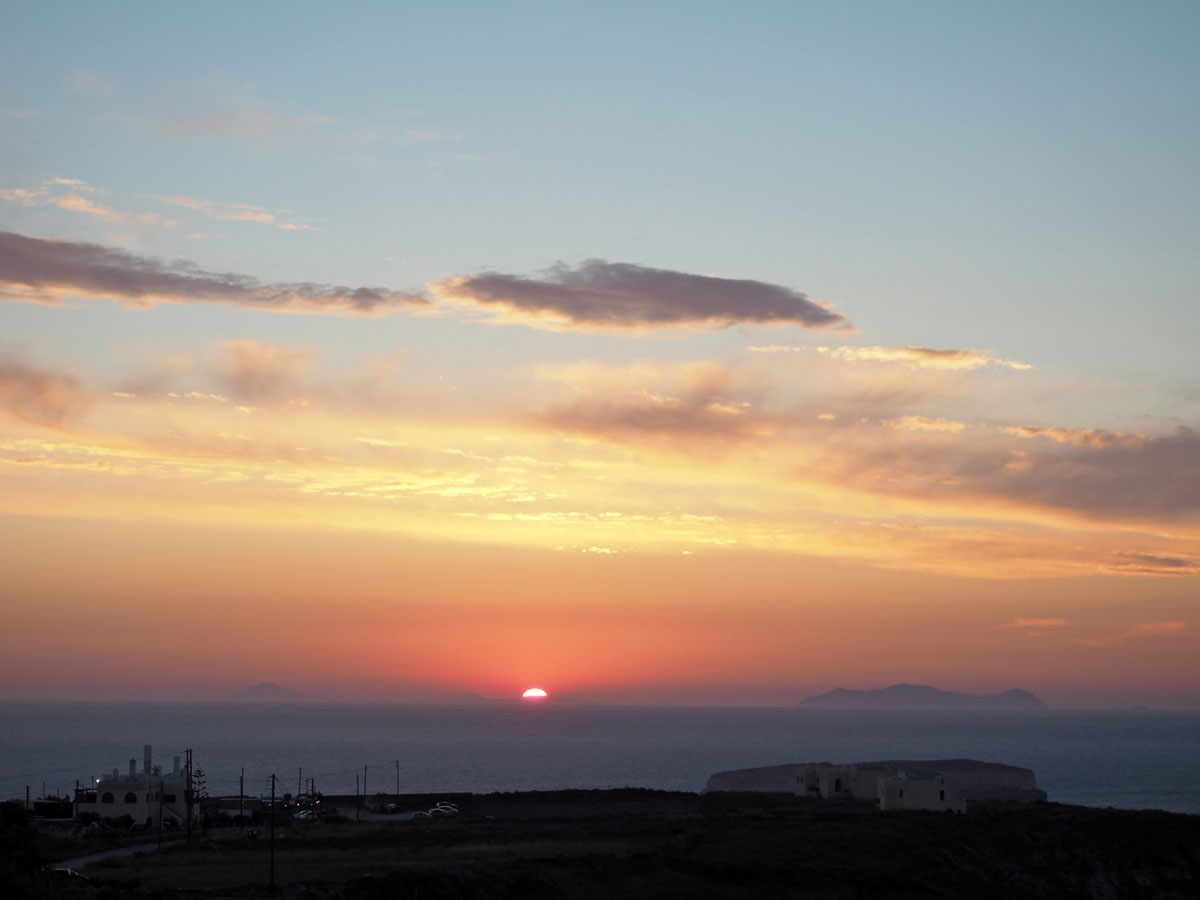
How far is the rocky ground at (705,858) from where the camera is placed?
136ft

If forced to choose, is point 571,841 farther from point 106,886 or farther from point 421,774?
point 421,774

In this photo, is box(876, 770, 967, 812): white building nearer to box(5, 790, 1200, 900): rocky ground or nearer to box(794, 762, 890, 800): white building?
box(5, 790, 1200, 900): rocky ground

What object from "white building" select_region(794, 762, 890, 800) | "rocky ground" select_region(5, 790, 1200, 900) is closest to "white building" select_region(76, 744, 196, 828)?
"rocky ground" select_region(5, 790, 1200, 900)

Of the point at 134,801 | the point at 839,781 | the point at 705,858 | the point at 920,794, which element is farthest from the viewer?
the point at 839,781

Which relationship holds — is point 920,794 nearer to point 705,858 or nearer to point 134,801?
point 705,858

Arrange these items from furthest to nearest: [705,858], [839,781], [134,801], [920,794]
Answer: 1. [839,781]
2. [920,794]
3. [134,801]
4. [705,858]

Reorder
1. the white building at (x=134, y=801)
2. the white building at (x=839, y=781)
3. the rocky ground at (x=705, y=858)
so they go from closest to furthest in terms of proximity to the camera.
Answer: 1. the rocky ground at (x=705, y=858)
2. the white building at (x=134, y=801)
3. the white building at (x=839, y=781)

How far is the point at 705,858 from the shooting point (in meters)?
50.4

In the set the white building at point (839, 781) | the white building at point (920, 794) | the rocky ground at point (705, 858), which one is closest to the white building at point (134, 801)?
the rocky ground at point (705, 858)

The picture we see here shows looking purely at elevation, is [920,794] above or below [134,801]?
below

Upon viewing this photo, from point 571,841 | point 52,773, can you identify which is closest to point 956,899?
point 571,841

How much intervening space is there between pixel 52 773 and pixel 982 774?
394 feet

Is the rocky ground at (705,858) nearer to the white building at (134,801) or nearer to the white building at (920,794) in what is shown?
the white building at (920,794)

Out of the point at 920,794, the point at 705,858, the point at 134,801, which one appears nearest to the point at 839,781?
the point at 920,794
